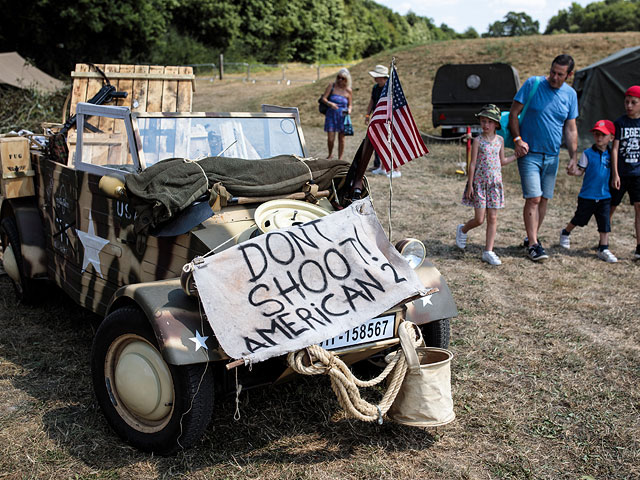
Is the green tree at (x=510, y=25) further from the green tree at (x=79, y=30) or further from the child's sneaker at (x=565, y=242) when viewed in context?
the child's sneaker at (x=565, y=242)

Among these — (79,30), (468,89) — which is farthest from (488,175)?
(79,30)

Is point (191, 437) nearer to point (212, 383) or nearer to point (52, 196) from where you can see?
point (212, 383)

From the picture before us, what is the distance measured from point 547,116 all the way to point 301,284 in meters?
4.30

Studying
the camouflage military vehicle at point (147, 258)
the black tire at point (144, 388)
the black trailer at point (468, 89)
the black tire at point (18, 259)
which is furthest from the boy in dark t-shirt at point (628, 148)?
the black trailer at point (468, 89)

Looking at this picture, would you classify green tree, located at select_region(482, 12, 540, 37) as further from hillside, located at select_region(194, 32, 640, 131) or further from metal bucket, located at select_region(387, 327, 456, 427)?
metal bucket, located at select_region(387, 327, 456, 427)

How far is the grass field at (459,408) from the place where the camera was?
3.06 meters

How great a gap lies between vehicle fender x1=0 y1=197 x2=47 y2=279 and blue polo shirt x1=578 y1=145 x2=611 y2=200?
5.42m

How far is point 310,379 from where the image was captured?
3955 mm

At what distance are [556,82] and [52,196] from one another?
4887mm

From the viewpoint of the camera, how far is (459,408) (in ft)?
12.0

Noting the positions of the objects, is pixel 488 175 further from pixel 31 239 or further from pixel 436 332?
pixel 31 239

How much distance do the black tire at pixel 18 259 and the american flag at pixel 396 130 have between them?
3.12 meters

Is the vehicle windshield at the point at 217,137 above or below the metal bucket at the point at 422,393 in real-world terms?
above

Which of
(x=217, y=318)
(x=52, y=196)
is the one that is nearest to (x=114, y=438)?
(x=217, y=318)
